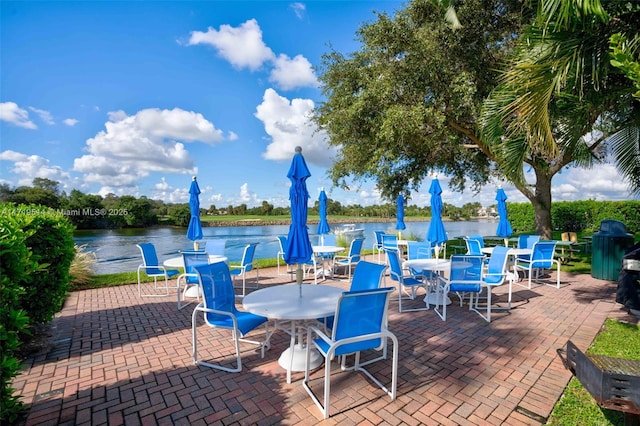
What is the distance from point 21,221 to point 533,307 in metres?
7.04

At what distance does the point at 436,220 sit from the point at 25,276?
6.10 m

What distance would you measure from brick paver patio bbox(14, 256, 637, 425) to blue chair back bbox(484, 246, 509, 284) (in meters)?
0.54

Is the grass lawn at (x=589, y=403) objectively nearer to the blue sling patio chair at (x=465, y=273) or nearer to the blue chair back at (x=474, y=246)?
the blue sling patio chair at (x=465, y=273)

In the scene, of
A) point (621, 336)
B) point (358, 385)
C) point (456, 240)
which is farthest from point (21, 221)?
point (456, 240)

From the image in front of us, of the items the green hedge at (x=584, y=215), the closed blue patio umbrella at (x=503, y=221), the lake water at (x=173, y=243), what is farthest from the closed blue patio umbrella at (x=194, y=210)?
the green hedge at (x=584, y=215)

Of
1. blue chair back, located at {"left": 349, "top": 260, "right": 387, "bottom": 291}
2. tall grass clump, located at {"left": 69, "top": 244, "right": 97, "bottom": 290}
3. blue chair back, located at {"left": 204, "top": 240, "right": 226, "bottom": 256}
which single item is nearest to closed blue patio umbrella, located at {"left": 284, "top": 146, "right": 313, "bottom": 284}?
blue chair back, located at {"left": 349, "top": 260, "right": 387, "bottom": 291}

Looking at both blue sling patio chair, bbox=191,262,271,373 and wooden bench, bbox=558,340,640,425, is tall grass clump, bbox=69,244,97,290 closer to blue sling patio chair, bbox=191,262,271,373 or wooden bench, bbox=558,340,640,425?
blue sling patio chair, bbox=191,262,271,373

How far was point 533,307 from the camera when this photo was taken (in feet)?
15.8

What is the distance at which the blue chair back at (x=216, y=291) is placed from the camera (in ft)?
9.52

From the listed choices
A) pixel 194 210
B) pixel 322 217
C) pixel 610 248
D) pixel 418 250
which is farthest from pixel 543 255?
pixel 194 210

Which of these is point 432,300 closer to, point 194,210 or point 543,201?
point 194,210

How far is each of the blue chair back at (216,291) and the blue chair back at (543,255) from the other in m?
5.99

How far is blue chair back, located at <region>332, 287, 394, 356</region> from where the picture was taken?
7.06 ft

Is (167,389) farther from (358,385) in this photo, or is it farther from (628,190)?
(628,190)
